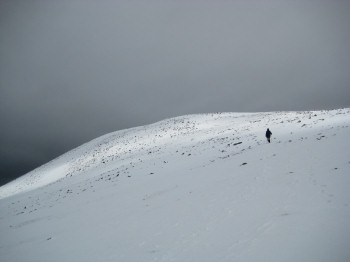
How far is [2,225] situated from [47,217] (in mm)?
5357

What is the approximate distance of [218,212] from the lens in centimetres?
1345

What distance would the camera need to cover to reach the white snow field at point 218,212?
987 centimetres

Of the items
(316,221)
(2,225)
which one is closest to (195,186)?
(316,221)

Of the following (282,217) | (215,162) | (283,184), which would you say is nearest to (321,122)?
(215,162)

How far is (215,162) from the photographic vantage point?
24.2 m

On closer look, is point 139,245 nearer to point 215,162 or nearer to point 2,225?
point 215,162

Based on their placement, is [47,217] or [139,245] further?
[47,217]

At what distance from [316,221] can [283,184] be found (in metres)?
4.56

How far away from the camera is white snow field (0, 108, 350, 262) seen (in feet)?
32.4

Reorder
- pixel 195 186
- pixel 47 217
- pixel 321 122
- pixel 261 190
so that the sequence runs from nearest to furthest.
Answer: pixel 261 190
pixel 195 186
pixel 47 217
pixel 321 122

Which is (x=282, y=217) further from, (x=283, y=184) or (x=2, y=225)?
(x=2, y=225)

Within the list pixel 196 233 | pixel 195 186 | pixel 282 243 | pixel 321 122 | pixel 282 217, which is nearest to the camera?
pixel 282 243

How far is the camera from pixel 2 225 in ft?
77.7

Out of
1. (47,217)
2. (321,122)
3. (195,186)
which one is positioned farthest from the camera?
(321,122)
